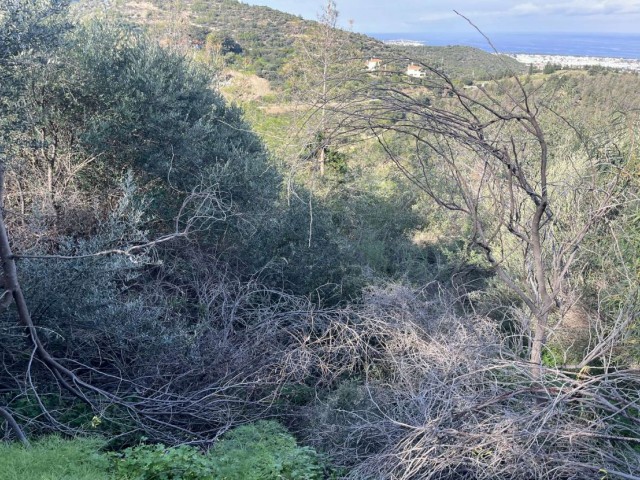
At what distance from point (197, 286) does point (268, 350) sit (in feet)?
5.72

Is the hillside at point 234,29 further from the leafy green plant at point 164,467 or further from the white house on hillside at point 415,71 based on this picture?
the leafy green plant at point 164,467

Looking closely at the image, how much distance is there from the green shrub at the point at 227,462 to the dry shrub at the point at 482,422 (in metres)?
0.47

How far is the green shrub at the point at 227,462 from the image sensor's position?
13.1 feet

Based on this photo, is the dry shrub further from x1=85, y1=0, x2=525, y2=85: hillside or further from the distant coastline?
x1=85, y1=0, x2=525, y2=85: hillside

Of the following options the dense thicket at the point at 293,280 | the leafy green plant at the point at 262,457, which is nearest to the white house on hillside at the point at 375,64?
the dense thicket at the point at 293,280

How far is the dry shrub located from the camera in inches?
139

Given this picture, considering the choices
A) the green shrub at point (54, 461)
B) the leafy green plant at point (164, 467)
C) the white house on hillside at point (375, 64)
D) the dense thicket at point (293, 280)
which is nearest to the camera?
the white house on hillside at point (375, 64)

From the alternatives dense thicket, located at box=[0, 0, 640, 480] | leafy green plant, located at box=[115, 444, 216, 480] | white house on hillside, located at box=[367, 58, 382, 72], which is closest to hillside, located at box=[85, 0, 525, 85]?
dense thicket, located at box=[0, 0, 640, 480]

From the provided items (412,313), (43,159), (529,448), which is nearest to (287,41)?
(43,159)

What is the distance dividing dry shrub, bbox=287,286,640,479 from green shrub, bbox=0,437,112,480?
80.0 inches

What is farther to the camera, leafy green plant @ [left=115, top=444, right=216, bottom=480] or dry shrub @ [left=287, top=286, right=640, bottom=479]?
leafy green plant @ [left=115, top=444, right=216, bottom=480]

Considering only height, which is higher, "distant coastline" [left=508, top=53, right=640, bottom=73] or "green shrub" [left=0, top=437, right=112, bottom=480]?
"distant coastline" [left=508, top=53, right=640, bottom=73]

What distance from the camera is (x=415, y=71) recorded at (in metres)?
3.46

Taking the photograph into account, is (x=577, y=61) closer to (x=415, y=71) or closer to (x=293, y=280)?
(x=415, y=71)
